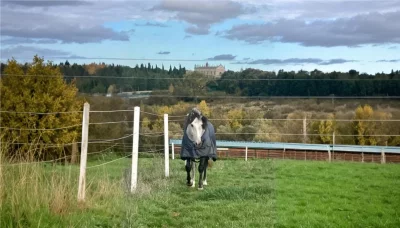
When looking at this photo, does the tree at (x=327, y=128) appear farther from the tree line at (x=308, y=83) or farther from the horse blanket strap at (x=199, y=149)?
the horse blanket strap at (x=199, y=149)

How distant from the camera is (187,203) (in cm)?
1010

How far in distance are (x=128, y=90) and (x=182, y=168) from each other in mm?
18648

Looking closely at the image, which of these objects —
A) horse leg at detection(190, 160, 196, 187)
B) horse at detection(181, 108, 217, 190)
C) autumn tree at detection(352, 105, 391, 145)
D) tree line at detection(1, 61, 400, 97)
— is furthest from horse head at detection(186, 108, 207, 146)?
autumn tree at detection(352, 105, 391, 145)

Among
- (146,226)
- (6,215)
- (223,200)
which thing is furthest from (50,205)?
(223,200)

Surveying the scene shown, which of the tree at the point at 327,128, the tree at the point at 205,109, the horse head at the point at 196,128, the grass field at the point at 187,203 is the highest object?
the tree at the point at 205,109

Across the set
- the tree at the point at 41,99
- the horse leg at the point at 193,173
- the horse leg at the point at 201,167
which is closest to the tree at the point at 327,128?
the tree at the point at 41,99

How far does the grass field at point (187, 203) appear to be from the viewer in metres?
7.82

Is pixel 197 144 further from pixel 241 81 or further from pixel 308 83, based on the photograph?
pixel 308 83

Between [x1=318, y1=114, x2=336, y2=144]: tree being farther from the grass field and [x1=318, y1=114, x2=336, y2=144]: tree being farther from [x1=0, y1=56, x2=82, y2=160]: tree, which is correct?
the grass field

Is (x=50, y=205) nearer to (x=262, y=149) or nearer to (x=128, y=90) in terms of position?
(x=262, y=149)

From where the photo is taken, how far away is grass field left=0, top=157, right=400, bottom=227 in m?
7.82

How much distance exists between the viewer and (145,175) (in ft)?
44.1

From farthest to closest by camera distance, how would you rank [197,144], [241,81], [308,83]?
1. [308,83]
2. [241,81]
3. [197,144]

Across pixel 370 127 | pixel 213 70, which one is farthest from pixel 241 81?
pixel 370 127
